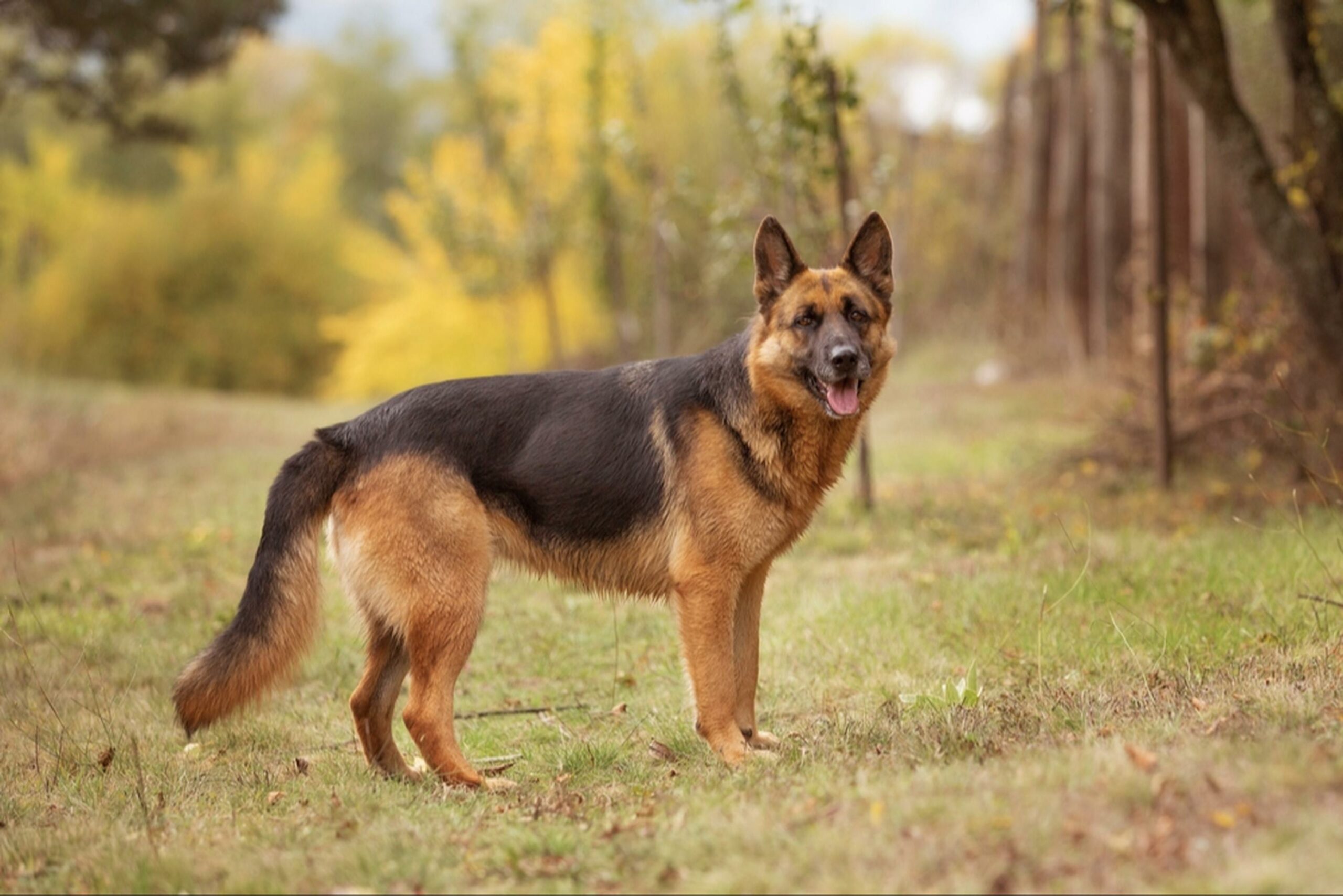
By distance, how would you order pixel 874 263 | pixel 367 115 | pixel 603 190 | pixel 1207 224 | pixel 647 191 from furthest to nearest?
pixel 367 115 < pixel 603 190 < pixel 647 191 < pixel 1207 224 < pixel 874 263

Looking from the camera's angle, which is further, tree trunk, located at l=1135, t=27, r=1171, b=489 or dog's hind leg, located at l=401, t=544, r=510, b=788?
tree trunk, located at l=1135, t=27, r=1171, b=489

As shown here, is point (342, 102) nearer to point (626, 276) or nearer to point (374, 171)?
point (374, 171)

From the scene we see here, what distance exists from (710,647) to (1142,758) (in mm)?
1887

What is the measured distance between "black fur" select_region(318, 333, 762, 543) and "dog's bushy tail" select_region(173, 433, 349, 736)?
17cm

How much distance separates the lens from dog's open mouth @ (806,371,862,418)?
16.3 feet

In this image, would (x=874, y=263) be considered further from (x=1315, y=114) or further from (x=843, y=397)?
(x=1315, y=114)

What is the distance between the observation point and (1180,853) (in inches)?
120

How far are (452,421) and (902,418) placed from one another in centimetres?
1350

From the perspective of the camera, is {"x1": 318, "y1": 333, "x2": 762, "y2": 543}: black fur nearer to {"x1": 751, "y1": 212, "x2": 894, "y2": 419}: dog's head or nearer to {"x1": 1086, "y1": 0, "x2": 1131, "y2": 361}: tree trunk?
{"x1": 751, "y1": 212, "x2": 894, "y2": 419}: dog's head

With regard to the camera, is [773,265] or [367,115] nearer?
[773,265]

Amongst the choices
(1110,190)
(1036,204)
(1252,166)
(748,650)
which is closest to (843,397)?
(748,650)

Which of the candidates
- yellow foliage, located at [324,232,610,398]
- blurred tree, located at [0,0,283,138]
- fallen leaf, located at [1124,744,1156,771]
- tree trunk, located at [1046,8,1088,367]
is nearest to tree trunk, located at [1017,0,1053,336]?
tree trunk, located at [1046,8,1088,367]

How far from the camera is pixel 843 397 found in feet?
16.4

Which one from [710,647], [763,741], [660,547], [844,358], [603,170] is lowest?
[763,741]
